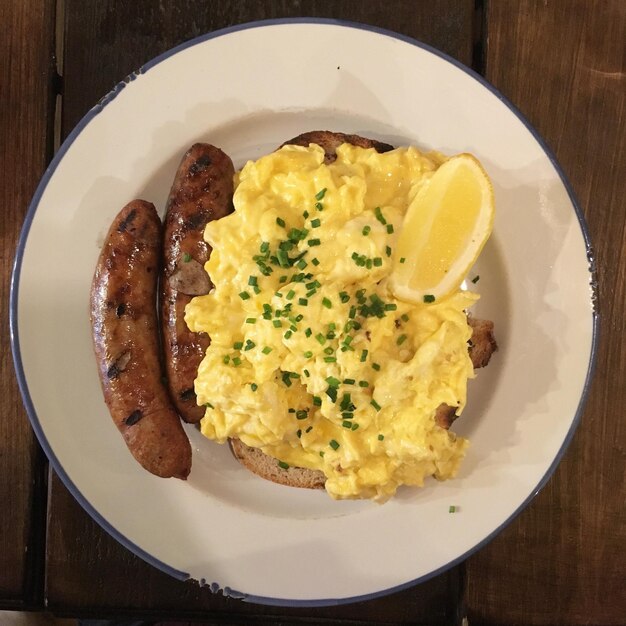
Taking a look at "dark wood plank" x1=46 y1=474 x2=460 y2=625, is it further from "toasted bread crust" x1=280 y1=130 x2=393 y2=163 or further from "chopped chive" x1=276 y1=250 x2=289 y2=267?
"toasted bread crust" x1=280 y1=130 x2=393 y2=163

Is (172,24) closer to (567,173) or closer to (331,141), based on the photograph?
(331,141)

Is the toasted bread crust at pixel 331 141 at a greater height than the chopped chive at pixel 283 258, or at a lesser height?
greater

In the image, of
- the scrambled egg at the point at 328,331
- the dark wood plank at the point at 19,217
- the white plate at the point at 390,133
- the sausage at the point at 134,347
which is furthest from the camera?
the dark wood plank at the point at 19,217

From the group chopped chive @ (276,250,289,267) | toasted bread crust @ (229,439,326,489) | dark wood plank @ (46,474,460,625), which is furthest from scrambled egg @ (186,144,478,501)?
dark wood plank @ (46,474,460,625)

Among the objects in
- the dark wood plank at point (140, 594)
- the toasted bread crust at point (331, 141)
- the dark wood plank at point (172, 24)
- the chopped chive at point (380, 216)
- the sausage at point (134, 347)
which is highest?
the dark wood plank at point (172, 24)

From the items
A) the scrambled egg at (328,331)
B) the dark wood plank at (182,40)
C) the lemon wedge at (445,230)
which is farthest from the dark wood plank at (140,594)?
the lemon wedge at (445,230)

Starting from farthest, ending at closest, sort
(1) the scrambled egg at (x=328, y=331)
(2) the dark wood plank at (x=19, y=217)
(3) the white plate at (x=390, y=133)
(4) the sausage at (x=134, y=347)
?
(2) the dark wood plank at (x=19, y=217) < (3) the white plate at (x=390, y=133) < (4) the sausage at (x=134, y=347) < (1) the scrambled egg at (x=328, y=331)

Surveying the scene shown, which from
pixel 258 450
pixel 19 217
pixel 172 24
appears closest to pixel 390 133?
pixel 172 24

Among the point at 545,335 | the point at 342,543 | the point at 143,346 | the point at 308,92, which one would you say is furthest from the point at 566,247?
the point at 143,346

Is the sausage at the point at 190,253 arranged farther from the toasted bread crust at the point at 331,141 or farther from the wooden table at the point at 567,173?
the wooden table at the point at 567,173
